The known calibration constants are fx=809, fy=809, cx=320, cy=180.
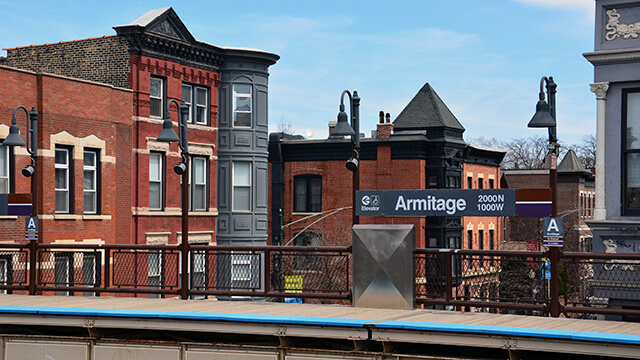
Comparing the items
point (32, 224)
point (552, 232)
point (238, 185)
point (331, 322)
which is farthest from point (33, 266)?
point (238, 185)

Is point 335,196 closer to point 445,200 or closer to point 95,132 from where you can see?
point 95,132

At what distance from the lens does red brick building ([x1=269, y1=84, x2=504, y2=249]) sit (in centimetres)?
4809

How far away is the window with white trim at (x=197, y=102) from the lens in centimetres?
3766

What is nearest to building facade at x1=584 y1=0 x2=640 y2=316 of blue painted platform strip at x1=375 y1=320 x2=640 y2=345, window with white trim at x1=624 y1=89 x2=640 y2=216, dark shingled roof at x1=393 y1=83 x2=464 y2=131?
window with white trim at x1=624 y1=89 x2=640 y2=216

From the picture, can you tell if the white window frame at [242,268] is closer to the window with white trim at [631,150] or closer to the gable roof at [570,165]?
the window with white trim at [631,150]

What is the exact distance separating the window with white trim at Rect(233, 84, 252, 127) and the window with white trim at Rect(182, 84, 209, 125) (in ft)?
5.06

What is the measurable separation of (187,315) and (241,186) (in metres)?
25.6

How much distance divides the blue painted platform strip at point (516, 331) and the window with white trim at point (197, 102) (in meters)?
25.9

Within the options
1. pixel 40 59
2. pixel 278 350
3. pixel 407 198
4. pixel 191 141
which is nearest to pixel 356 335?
pixel 278 350

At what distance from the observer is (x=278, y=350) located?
14484 mm

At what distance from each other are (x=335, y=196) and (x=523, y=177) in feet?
100

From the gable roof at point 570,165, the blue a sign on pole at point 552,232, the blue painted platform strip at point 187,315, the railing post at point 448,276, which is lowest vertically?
the blue painted platform strip at point 187,315

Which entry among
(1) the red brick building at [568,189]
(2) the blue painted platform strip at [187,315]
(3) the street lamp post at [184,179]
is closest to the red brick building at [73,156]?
(3) the street lamp post at [184,179]

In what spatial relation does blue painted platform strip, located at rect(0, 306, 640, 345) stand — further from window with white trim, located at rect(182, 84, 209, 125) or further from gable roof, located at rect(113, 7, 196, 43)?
window with white trim, located at rect(182, 84, 209, 125)
